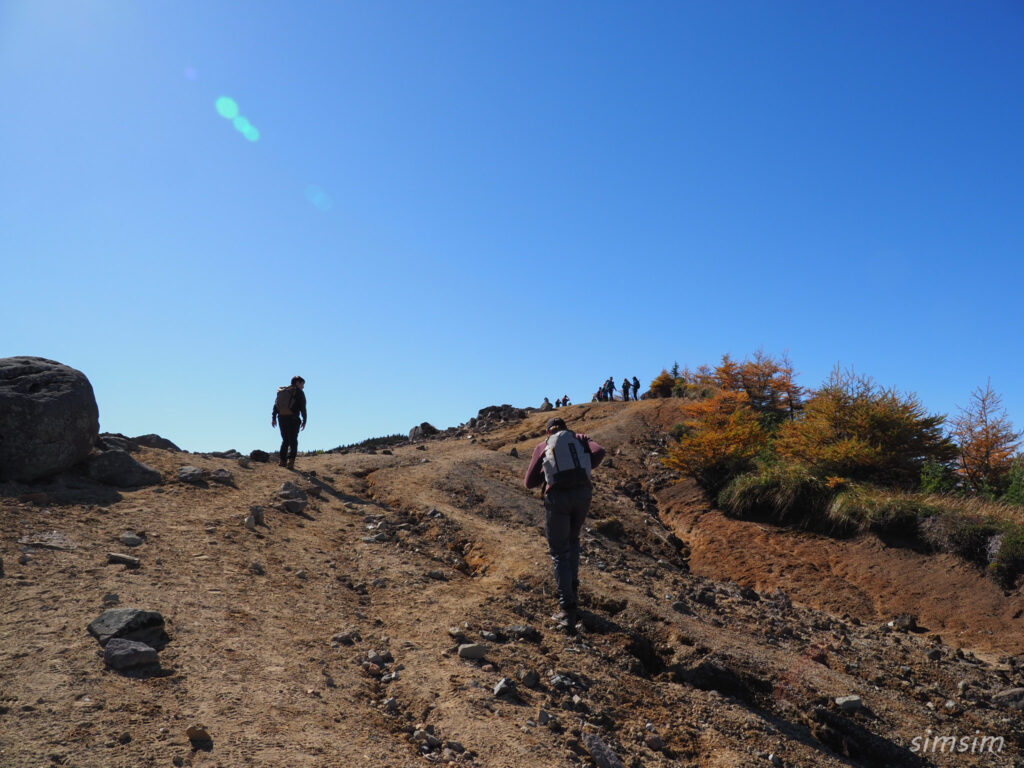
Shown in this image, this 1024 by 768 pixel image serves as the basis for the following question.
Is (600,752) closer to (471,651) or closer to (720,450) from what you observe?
(471,651)

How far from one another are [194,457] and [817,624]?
11117 millimetres

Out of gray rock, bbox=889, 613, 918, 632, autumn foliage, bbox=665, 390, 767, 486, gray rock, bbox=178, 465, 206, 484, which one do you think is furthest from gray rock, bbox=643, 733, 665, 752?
autumn foliage, bbox=665, 390, 767, 486

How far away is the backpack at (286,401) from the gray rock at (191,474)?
295cm

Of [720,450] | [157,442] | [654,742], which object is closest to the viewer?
[654,742]

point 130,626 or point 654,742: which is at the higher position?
point 130,626

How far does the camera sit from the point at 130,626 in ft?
16.1

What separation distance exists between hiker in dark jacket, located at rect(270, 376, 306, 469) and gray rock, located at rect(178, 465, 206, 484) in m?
2.99

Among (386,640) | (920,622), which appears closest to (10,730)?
(386,640)

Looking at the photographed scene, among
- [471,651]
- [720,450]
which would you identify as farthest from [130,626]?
[720,450]

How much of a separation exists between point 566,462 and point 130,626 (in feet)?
14.1

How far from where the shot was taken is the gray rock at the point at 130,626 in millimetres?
4844

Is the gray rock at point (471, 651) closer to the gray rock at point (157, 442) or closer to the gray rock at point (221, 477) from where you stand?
the gray rock at point (221, 477)

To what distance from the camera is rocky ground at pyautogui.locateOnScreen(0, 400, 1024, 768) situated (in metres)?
4.23

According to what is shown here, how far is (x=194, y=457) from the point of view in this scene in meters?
11.9
